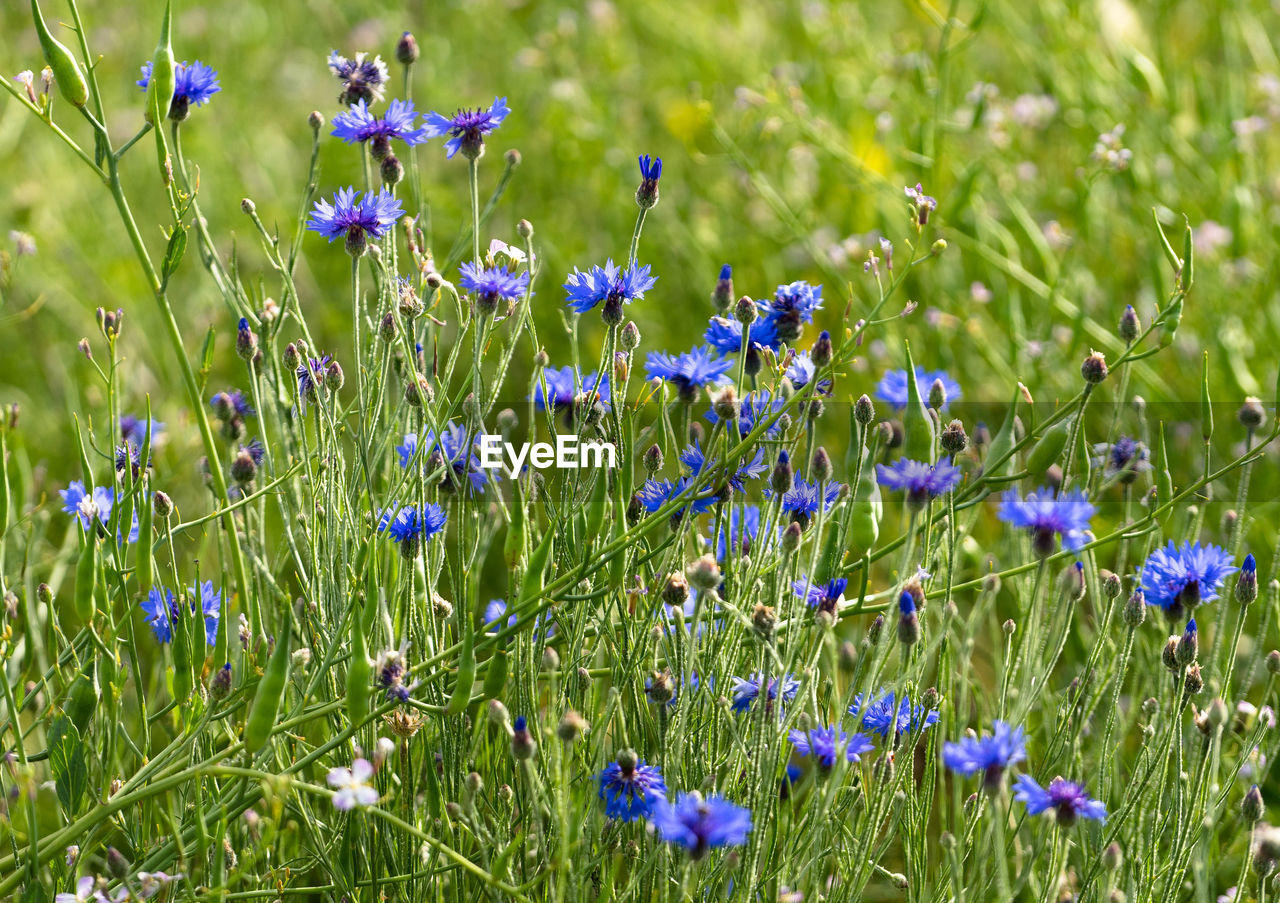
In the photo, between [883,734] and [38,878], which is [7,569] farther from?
[883,734]

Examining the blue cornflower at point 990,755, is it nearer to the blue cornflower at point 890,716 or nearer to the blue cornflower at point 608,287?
the blue cornflower at point 890,716

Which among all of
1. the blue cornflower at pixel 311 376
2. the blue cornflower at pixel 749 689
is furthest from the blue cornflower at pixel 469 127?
the blue cornflower at pixel 749 689

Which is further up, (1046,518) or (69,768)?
(1046,518)

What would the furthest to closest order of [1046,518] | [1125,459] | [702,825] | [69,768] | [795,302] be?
[1125,459] → [795,302] → [69,768] → [1046,518] → [702,825]

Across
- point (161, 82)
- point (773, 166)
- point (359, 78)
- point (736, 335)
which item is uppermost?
point (773, 166)

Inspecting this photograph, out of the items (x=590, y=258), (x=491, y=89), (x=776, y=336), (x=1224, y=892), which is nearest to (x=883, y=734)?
(x=776, y=336)

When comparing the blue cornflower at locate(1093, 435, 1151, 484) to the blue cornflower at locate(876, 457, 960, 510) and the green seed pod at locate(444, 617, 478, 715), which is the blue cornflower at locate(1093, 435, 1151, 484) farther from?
the green seed pod at locate(444, 617, 478, 715)

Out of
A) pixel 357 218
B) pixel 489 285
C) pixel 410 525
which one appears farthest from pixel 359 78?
pixel 410 525

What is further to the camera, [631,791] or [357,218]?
[357,218]

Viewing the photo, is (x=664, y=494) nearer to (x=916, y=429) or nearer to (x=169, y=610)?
(x=916, y=429)
